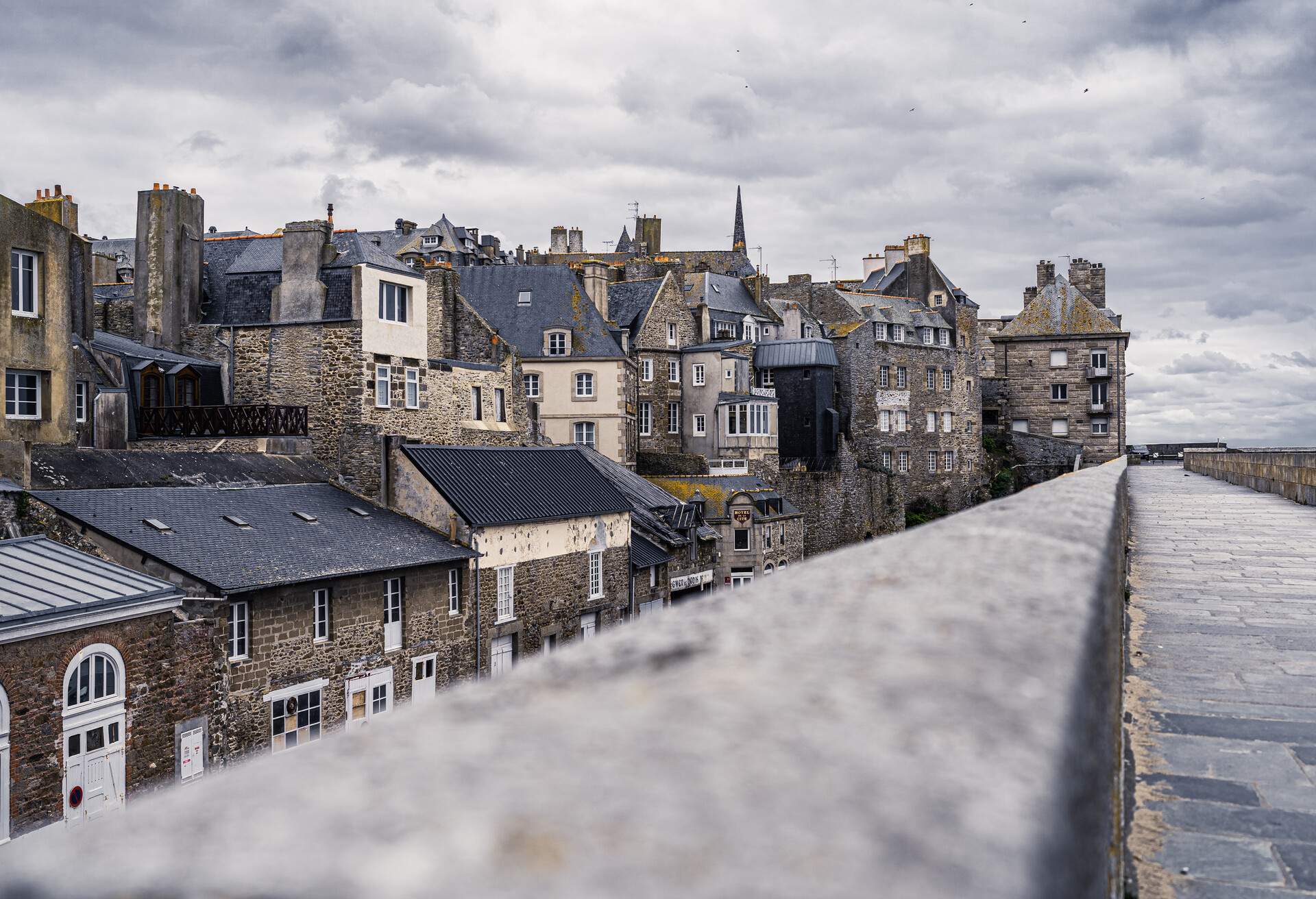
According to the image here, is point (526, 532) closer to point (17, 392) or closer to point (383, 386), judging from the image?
point (383, 386)

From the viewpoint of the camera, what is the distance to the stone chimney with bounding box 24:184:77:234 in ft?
119

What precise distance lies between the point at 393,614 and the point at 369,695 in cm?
189

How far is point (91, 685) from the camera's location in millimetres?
17094

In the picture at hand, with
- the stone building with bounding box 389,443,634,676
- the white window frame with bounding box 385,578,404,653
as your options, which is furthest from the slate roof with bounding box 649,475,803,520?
the white window frame with bounding box 385,578,404,653

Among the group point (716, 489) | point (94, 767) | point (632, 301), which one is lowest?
point (94, 767)

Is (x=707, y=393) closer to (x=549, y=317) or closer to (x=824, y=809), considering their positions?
(x=549, y=317)

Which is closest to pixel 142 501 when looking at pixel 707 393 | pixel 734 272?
pixel 707 393

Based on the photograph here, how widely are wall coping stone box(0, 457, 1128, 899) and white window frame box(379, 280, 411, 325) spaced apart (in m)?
34.1

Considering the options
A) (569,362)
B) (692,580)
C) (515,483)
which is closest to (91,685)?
(515,483)

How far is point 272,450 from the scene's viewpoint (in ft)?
101

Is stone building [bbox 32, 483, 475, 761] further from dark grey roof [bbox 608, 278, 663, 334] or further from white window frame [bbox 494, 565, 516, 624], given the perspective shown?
dark grey roof [bbox 608, 278, 663, 334]

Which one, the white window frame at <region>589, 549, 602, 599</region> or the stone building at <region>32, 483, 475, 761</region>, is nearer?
the stone building at <region>32, 483, 475, 761</region>

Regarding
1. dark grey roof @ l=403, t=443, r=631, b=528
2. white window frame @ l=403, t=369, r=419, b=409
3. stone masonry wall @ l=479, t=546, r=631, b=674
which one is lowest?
stone masonry wall @ l=479, t=546, r=631, b=674

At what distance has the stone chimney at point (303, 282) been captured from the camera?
34031mm
